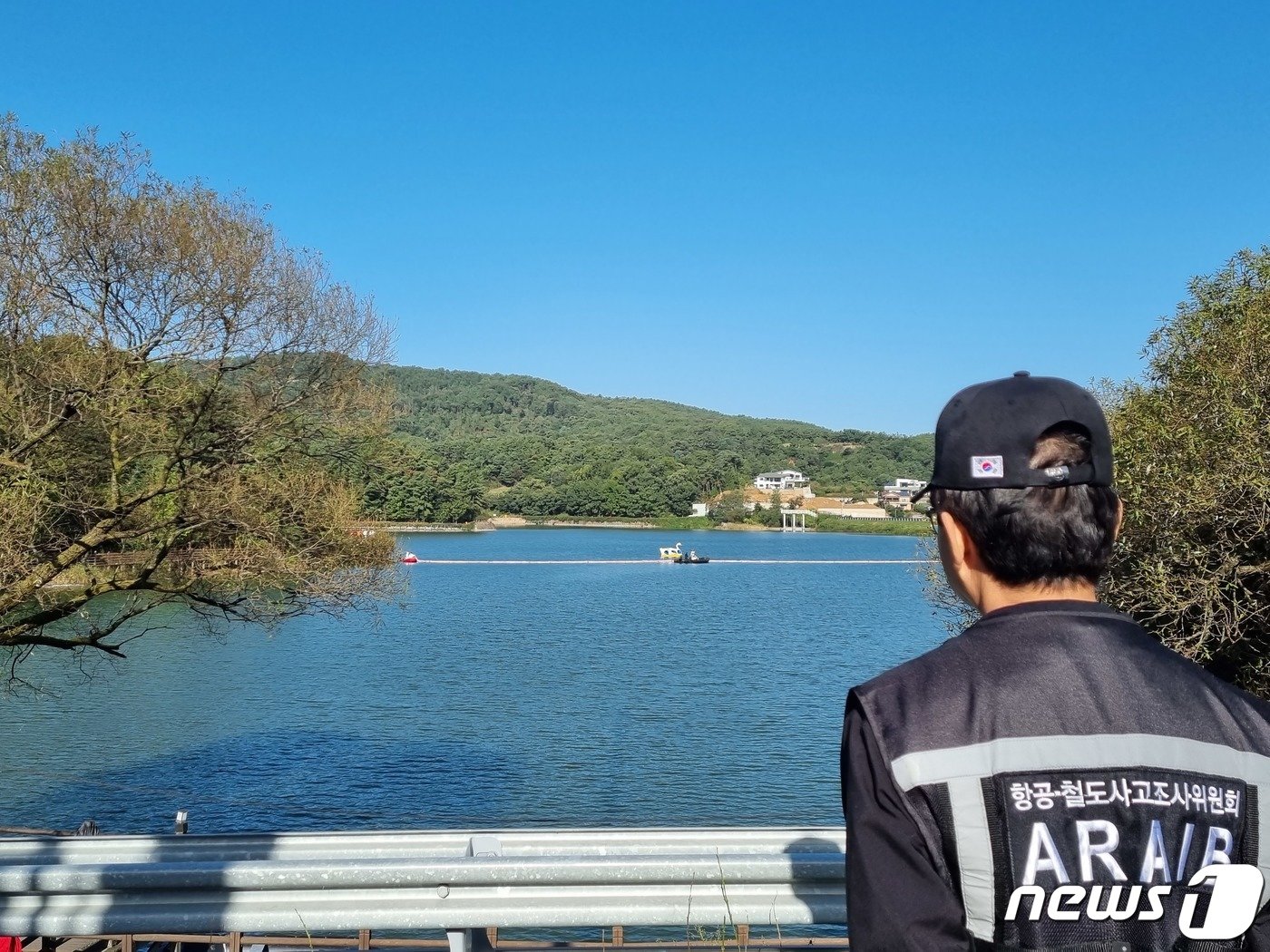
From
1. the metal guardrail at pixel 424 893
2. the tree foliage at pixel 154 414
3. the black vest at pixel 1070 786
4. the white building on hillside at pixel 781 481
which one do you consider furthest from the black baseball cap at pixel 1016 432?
the white building on hillside at pixel 781 481

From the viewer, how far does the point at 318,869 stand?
2.28m

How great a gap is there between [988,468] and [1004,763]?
406 millimetres

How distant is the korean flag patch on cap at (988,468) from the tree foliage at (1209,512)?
1221 cm

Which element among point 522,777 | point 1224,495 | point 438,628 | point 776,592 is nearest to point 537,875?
point 1224,495

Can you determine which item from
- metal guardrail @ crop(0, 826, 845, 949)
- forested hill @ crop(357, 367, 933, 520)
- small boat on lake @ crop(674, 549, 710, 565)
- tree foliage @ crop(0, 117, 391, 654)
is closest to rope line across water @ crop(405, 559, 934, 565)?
small boat on lake @ crop(674, 549, 710, 565)

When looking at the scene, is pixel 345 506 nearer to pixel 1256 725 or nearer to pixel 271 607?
pixel 271 607

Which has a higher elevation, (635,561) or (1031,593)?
(1031,593)

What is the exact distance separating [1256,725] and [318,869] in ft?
5.99

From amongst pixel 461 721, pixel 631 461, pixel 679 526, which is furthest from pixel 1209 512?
pixel 631 461

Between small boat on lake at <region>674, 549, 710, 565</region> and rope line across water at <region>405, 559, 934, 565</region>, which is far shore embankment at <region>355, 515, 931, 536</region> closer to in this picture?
rope line across water at <region>405, 559, 934, 565</region>

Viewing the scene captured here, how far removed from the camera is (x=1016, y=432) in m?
1.49

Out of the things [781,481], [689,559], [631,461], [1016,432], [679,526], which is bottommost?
[689,559]

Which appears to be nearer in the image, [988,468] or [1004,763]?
[1004,763]

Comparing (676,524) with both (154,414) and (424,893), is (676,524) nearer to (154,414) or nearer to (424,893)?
(154,414)
